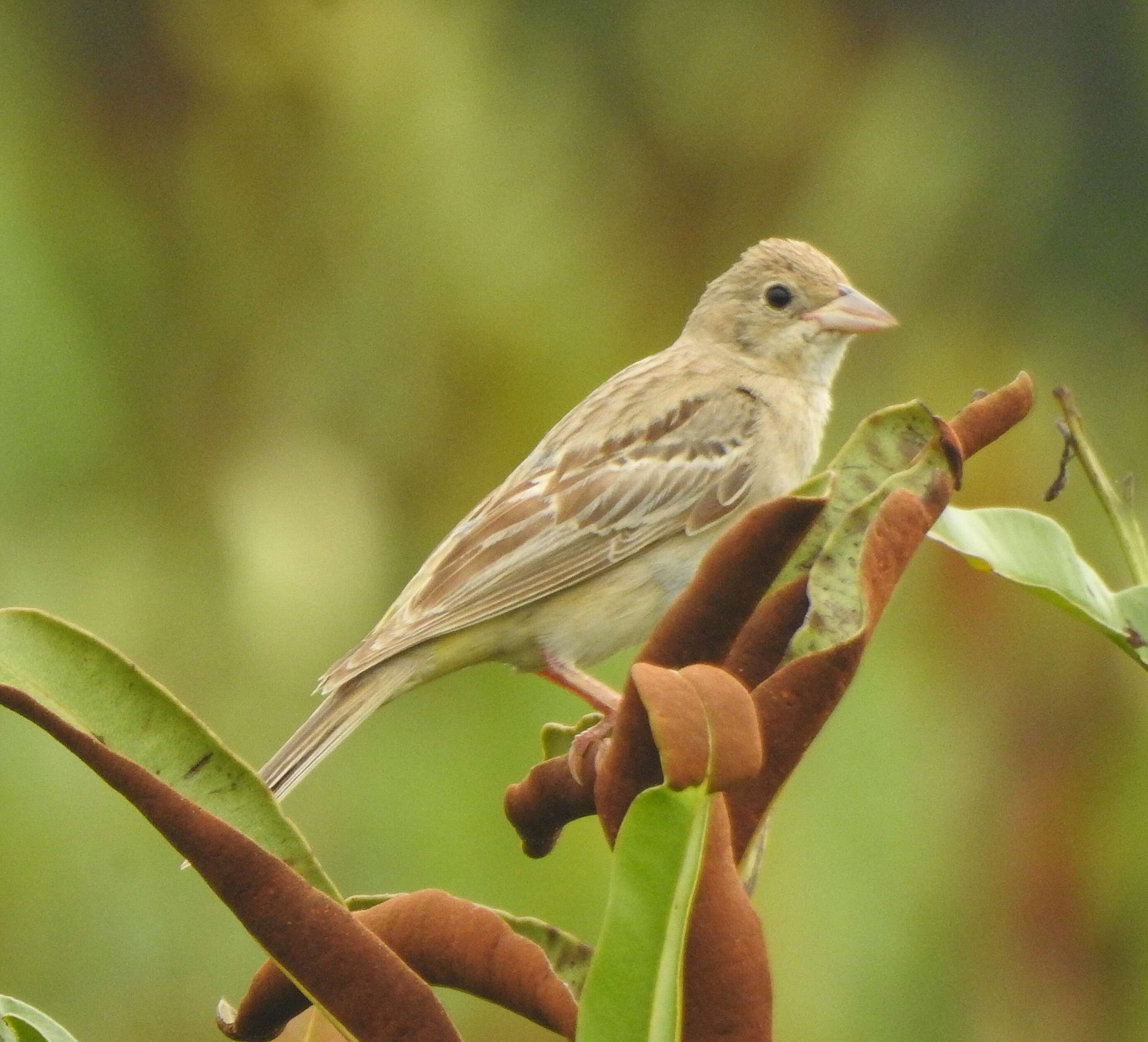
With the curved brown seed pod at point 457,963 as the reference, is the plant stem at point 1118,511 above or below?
above

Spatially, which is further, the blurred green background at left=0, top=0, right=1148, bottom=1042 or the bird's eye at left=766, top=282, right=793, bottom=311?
the bird's eye at left=766, top=282, right=793, bottom=311

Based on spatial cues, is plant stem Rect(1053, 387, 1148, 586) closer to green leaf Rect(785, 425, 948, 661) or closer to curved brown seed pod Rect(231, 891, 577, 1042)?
green leaf Rect(785, 425, 948, 661)

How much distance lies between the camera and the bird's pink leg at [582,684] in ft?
12.0

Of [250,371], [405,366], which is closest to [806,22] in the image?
[405,366]

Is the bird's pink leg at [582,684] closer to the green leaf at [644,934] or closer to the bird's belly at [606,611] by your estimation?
the bird's belly at [606,611]

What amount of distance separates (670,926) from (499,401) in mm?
2854

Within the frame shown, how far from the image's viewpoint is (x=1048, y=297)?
4195 mm

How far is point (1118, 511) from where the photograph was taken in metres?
1.37

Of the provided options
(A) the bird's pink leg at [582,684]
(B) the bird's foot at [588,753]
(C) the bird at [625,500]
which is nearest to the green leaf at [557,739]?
(B) the bird's foot at [588,753]

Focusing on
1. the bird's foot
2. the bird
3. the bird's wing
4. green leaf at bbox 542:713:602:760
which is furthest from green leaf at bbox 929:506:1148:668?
the bird's wing

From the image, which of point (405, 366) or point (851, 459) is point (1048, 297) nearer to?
point (405, 366)

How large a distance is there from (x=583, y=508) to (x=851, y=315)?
83cm

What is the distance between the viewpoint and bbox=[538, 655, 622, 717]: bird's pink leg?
365 cm

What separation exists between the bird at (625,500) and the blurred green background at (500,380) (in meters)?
0.12
